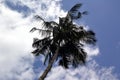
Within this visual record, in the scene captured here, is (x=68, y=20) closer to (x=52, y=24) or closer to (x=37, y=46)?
(x=52, y=24)

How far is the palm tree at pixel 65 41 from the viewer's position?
34.5m

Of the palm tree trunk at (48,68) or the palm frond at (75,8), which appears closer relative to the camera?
the palm tree trunk at (48,68)

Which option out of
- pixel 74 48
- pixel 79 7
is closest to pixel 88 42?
pixel 74 48

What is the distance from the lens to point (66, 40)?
34.9 m

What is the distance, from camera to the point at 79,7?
37406 millimetres

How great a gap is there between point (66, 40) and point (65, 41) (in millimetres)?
182

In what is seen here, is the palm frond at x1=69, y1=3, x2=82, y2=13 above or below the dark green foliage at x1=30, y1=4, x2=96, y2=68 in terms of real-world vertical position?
above

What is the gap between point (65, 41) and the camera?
35.0 metres

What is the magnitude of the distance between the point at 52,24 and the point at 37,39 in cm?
290

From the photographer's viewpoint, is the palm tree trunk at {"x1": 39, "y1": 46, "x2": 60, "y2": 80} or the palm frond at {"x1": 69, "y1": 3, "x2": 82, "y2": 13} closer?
the palm tree trunk at {"x1": 39, "y1": 46, "x2": 60, "y2": 80}

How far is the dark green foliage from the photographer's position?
34.6 metres

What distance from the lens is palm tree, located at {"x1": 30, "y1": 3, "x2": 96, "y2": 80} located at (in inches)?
1358

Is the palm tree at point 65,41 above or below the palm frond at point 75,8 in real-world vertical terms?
below

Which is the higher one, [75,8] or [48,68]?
[75,8]
